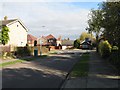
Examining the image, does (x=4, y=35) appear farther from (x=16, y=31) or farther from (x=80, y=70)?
(x=80, y=70)

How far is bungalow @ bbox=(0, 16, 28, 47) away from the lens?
54031 mm

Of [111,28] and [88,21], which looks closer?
[111,28]

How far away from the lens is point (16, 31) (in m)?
56.6

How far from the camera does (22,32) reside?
59.2 m

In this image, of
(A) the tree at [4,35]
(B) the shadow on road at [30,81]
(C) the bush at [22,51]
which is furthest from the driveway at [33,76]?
(A) the tree at [4,35]

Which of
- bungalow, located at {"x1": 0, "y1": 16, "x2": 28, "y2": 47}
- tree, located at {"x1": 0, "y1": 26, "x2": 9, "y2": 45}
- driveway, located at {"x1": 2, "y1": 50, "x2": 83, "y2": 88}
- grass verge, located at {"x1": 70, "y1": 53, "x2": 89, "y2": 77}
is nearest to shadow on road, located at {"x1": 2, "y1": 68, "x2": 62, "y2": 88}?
driveway, located at {"x1": 2, "y1": 50, "x2": 83, "y2": 88}

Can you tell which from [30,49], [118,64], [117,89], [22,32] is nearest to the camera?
[117,89]

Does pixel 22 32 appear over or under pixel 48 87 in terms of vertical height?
over

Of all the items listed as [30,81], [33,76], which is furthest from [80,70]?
[30,81]

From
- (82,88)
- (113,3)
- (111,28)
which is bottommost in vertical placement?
(82,88)

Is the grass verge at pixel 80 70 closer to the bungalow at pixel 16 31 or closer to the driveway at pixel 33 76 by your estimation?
the driveway at pixel 33 76

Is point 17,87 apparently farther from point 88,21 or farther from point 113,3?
point 88,21

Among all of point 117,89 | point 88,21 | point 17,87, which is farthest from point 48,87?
point 88,21

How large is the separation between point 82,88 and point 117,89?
1.50 m
